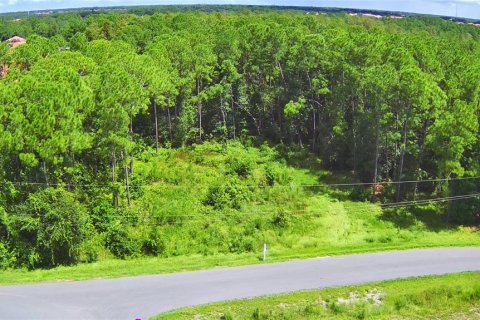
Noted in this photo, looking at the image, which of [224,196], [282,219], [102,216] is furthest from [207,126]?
[102,216]

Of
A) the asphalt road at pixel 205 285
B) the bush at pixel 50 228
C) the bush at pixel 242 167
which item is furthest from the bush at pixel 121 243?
the bush at pixel 242 167

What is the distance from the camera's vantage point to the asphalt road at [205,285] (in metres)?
21.3

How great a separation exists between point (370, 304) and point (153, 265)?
35.4ft

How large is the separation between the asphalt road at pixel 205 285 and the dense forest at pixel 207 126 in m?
4.05

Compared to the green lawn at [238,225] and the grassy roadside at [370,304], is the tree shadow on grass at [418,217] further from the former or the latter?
the grassy roadside at [370,304]

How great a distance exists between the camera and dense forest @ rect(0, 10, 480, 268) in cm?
2675

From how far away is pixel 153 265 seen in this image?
87.1 ft

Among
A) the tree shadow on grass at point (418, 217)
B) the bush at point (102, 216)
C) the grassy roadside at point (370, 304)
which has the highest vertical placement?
the bush at point (102, 216)

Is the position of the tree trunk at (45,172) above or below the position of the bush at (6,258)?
above

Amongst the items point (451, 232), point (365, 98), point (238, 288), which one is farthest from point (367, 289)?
point (365, 98)

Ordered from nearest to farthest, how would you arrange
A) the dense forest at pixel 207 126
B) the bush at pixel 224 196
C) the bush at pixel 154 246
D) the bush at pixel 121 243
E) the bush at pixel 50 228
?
the bush at pixel 50 228, the dense forest at pixel 207 126, the bush at pixel 121 243, the bush at pixel 154 246, the bush at pixel 224 196

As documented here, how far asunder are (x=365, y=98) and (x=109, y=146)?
68.7ft

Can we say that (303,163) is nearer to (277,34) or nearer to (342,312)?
(277,34)

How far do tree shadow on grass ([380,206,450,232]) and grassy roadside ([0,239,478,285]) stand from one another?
456 cm
